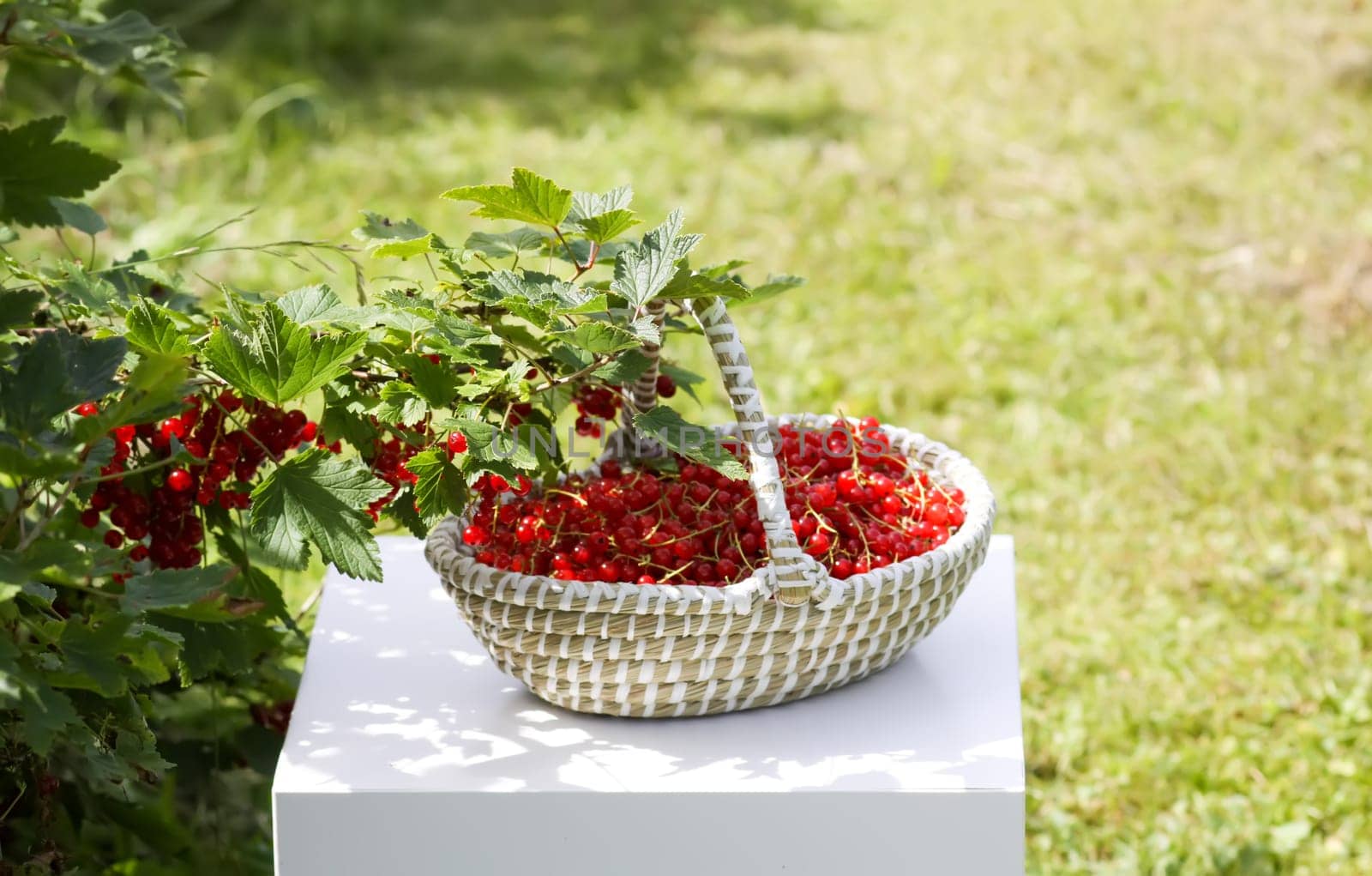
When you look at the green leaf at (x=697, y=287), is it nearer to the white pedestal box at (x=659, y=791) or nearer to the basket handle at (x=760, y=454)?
the basket handle at (x=760, y=454)

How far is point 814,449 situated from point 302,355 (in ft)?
1.76

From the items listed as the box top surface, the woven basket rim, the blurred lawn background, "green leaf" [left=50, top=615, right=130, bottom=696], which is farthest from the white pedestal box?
the blurred lawn background

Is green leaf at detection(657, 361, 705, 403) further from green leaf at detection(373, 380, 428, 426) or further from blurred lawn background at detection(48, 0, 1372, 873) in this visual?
blurred lawn background at detection(48, 0, 1372, 873)

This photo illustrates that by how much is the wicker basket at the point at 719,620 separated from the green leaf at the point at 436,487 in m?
0.10

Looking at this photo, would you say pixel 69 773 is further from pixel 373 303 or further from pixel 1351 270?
pixel 1351 270

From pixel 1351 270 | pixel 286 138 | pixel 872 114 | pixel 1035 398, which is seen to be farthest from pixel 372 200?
pixel 1351 270

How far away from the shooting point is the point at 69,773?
144 centimetres

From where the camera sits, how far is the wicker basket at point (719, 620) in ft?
3.96

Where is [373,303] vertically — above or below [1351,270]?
above

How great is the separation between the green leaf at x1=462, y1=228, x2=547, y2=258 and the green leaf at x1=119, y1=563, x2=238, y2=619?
354mm

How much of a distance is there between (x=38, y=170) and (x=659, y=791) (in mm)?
709

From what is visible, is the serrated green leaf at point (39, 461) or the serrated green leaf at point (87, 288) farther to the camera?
the serrated green leaf at point (87, 288)

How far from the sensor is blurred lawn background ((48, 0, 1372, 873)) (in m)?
2.06

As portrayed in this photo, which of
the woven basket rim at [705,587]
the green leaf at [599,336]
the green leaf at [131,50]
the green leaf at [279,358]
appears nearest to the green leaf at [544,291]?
the green leaf at [599,336]
